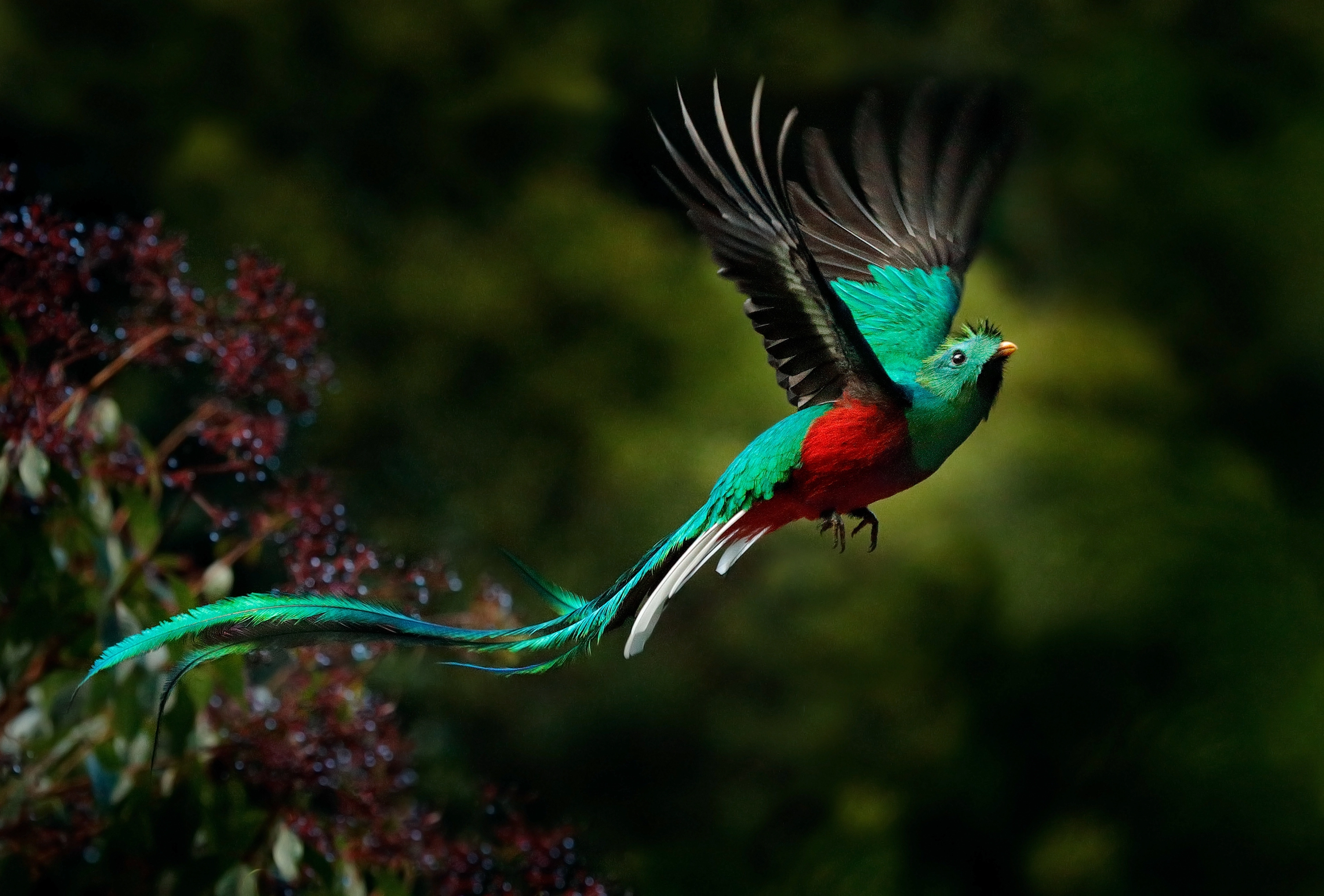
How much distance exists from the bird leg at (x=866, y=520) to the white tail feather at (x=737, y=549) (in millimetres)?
47

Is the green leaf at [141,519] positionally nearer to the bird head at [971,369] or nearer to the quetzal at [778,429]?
the quetzal at [778,429]

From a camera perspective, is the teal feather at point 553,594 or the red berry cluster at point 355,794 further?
the red berry cluster at point 355,794

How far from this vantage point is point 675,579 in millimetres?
555

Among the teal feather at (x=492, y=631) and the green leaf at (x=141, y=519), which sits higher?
the green leaf at (x=141, y=519)

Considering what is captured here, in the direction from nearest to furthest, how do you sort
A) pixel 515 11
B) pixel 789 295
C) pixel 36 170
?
pixel 789 295, pixel 36 170, pixel 515 11

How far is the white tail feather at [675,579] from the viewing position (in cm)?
52

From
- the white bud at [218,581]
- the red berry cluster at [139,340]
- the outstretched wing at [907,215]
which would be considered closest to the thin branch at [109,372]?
the red berry cluster at [139,340]

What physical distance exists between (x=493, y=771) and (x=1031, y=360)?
1.22 metres

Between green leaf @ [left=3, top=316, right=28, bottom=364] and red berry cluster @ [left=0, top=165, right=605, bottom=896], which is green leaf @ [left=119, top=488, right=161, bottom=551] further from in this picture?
green leaf @ [left=3, top=316, right=28, bottom=364]

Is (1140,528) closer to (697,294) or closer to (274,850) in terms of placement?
(697,294)

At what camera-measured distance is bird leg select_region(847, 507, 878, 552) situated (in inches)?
25.5

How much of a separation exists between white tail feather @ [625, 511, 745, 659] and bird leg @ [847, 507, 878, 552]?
0.07 m

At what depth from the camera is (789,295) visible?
56cm

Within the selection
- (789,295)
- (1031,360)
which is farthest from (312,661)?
(1031,360)
